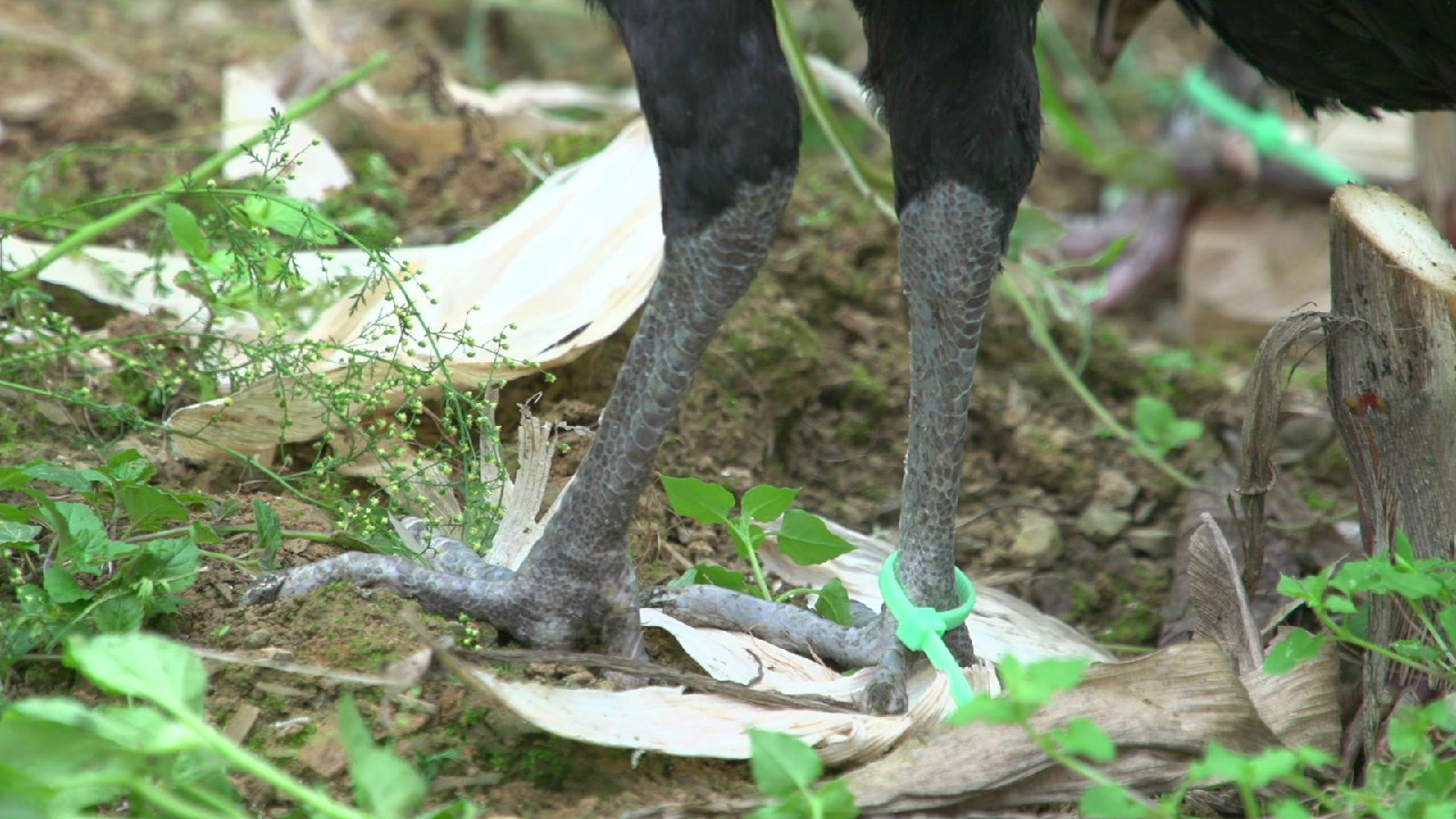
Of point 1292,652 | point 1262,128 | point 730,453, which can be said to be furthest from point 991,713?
point 1262,128

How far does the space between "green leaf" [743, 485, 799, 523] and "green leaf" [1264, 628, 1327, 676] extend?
87 centimetres

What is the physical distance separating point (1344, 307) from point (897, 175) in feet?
2.76

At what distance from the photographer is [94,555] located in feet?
6.98

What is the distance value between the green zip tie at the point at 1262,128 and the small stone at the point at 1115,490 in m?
2.63

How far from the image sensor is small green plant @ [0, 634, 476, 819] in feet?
4.94

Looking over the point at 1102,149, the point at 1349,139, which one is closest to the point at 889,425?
the point at 1102,149

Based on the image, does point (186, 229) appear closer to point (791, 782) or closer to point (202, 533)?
point (202, 533)

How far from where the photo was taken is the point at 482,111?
450 centimetres

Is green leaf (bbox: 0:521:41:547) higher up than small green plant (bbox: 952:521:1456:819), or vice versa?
green leaf (bbox: 0:521:41:547)

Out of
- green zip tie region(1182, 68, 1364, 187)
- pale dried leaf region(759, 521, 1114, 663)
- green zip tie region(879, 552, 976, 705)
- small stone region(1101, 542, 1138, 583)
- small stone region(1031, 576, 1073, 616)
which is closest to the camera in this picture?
green zip tie region(879, 552, 976, 705)

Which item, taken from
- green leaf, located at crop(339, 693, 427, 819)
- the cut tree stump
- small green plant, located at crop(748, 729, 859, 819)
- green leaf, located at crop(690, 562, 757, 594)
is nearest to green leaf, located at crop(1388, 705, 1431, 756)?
the cut tree stump

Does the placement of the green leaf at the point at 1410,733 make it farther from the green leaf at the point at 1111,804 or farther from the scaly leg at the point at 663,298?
the scaly leg at the point at 663,298

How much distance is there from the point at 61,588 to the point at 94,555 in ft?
0.21

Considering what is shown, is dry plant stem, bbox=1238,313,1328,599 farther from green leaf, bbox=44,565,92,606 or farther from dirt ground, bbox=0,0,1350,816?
green leaf, bbox=44,565,92,606
